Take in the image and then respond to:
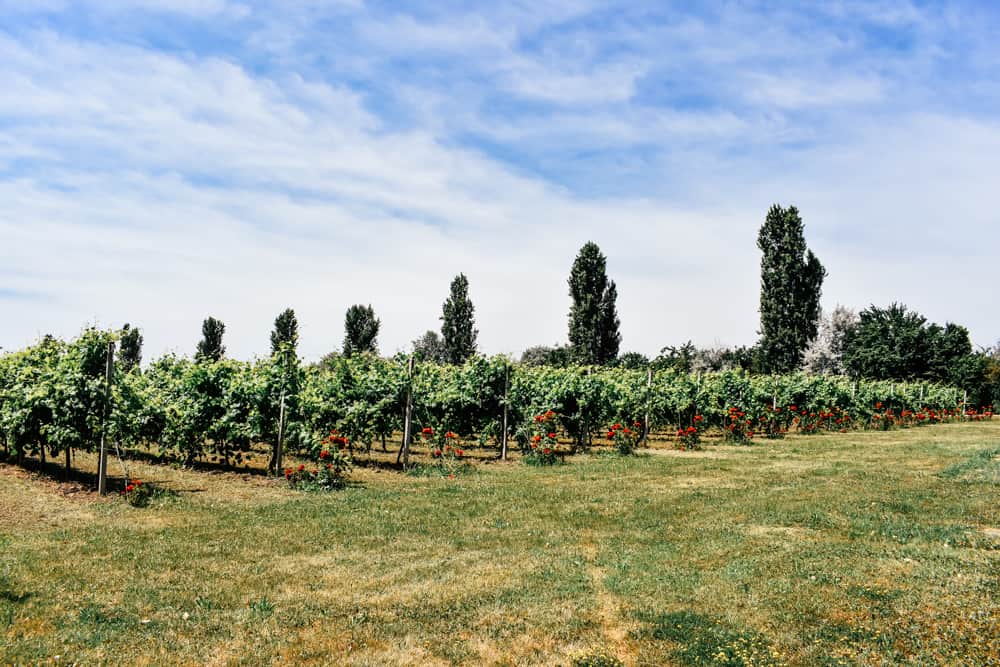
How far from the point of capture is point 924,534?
767cm

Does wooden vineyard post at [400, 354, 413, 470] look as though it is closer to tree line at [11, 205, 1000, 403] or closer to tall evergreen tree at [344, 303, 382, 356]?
tree line at [11, 205, 1000, 403]

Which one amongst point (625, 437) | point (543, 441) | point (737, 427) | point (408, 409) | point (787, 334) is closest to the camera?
point (408, 409)

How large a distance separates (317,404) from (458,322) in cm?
3650

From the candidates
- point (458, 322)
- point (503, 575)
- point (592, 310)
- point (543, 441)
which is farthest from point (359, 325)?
point (503, 575)

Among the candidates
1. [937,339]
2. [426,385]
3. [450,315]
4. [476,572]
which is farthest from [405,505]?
[937,339]

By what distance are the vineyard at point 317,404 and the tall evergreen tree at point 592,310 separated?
21.8 m

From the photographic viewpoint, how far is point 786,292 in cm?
4406

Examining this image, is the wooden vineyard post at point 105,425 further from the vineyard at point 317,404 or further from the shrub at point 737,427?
the shrub at point 737,427

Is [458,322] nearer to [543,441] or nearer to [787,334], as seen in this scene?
[787,334]

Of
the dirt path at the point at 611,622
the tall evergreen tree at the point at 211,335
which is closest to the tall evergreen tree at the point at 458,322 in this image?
the tall evergreen tree at the point at 211,335

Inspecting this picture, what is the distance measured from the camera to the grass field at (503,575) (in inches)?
190

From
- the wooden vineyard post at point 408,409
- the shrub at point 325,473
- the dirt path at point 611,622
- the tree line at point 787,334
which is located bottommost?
the dirt path at point 611,622

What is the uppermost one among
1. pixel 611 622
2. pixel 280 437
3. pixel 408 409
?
pixel 408 409

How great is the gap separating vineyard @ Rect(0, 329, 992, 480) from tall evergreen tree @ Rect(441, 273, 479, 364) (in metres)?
26.8
